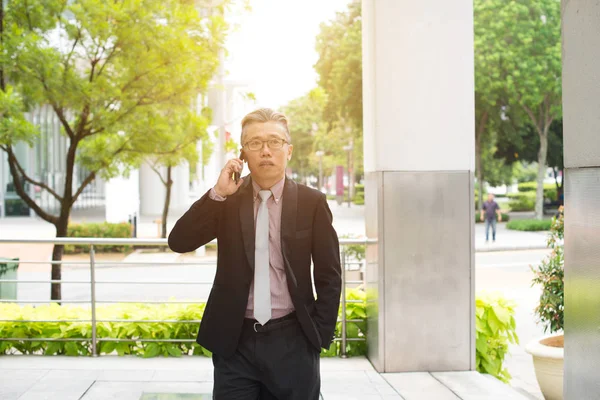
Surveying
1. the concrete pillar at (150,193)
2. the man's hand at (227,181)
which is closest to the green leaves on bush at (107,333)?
the man's hand at (227,181)

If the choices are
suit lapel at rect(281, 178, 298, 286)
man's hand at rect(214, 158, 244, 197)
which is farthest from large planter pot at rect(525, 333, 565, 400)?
man's hand at rect(214, 158, 244, 197)

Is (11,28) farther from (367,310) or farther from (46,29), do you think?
(367,310)

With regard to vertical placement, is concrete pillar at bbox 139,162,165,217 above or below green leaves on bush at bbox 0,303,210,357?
above

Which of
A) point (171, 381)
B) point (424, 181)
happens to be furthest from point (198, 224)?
point (424, 181)

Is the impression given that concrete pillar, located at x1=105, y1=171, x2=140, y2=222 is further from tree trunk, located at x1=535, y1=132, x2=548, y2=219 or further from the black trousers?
the black trousers

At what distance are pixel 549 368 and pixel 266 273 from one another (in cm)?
486

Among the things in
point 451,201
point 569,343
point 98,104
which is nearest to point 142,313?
point 451,201

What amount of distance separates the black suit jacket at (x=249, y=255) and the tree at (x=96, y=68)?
652cm

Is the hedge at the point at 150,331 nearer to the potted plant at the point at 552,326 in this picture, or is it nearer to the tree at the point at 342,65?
the potted plant at the point at 552,326

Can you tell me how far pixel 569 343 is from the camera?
8.80 ft

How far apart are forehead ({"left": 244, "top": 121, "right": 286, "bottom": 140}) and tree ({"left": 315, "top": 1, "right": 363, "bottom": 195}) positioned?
28554 mm

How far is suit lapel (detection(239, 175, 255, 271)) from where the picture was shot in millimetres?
2941

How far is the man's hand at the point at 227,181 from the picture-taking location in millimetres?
2932

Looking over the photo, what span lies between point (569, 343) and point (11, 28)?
8.42m
